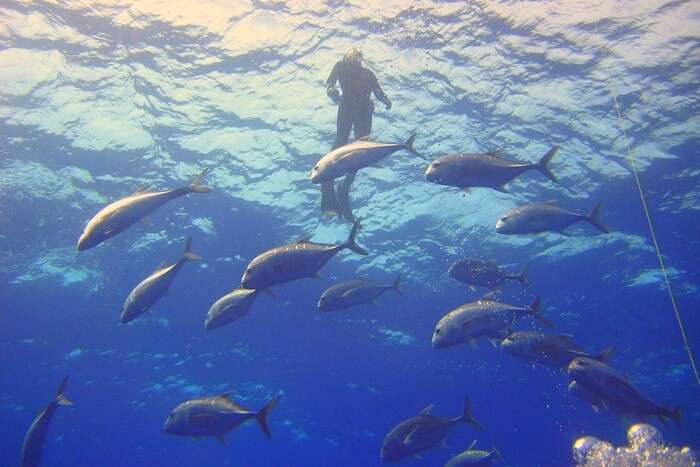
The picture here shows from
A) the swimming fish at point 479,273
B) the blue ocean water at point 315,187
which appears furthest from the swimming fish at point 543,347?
the blue ocean water at point 315,187

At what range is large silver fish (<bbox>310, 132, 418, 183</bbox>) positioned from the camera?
5.61 meters

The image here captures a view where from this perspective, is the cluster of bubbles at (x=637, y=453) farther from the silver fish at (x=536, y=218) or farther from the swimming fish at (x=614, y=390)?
the silver fish at (x=536, y=218)

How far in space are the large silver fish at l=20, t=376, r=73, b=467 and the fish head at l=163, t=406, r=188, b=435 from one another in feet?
4.85

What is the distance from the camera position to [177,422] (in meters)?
6.99

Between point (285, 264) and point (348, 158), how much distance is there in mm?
1595

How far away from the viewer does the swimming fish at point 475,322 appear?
20.1 feet

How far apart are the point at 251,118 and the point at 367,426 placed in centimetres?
3118

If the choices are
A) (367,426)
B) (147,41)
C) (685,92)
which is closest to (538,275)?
(685,92)

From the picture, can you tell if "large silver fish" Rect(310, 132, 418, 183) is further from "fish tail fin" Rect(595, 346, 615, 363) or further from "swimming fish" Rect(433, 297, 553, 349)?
"fish tail fin" Rect(595, 346, 615, 363)

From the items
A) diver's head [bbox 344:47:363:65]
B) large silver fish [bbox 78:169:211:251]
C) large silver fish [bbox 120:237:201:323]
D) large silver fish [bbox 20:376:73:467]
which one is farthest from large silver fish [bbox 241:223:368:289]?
diver's head [bbox 344:47:363:65]

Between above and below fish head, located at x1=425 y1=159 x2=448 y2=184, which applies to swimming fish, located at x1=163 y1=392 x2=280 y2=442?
below

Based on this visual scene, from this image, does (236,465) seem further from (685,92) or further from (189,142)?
(685,92)

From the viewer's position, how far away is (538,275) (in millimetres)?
19453

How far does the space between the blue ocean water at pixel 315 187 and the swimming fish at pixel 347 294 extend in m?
5.30
